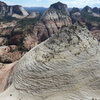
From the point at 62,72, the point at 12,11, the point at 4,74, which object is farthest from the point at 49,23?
the point at 12,11

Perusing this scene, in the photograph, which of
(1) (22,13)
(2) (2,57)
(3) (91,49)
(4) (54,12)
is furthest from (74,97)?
(1) (22,13)

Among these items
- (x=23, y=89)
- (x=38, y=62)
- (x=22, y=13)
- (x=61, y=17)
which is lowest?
(x=22, y=13)

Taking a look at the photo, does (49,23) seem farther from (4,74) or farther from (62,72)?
(62,72)

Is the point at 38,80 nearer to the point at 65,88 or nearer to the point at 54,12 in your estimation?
the point at 65,88

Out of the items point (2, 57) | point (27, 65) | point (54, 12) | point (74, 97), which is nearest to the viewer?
point (74, 97)

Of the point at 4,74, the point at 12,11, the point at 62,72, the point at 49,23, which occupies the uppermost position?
the point at 62,72

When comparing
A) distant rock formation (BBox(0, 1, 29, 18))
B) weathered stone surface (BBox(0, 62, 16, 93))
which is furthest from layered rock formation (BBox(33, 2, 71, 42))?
distant rock formation (BBox(0, 1, 29, 18))

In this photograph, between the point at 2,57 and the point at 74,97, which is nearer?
the point at 74,97

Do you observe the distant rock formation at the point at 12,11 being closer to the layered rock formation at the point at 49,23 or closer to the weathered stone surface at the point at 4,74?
the layered rock formation at the point at 49,23

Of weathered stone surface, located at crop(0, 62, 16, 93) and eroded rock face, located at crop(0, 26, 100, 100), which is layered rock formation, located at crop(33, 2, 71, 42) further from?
eroded rock face, located at crop(0, 26, 100, 100)
